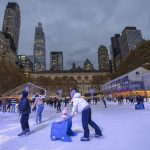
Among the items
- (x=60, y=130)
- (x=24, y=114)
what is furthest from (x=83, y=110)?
(x=24, y=114)

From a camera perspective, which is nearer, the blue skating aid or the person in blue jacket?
the blue skating aid

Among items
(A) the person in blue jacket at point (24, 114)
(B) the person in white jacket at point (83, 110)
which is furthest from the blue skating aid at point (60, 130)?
(A) the person in blue jacket at point (24, 114)

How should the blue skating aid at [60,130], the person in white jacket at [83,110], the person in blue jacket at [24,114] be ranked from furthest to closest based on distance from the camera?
the person in blue jacket at [24,114] < the blue skating aid at [60,130] < the person in white jacket at [83,110]

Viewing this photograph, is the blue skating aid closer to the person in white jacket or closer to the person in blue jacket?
the person in white jacket

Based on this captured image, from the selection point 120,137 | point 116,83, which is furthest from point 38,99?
point 116,83

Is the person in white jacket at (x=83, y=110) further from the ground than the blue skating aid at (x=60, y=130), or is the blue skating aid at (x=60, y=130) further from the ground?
the person in white jacket at (x=83, y=110)

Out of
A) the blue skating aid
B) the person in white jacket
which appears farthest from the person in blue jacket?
the person in white jacket

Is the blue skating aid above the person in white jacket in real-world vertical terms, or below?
below

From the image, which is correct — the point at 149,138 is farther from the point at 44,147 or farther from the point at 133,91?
the point at 133,91

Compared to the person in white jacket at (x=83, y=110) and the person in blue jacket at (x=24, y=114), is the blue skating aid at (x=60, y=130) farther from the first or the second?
the person in blue jacket at (x=24, y=114)

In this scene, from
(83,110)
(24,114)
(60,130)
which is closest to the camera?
(83,110)

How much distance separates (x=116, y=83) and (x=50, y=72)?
309ft

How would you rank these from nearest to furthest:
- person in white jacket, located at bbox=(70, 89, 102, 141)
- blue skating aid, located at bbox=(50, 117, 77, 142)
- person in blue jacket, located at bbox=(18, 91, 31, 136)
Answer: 1. person in white jacket, located at bbox=(70, 89, 102, 141)
2. blue skating aid, located at bbox=(50, 117, 77, 142)
3. person in blue jacket, located at bbox=(18, 91, 31, 136)

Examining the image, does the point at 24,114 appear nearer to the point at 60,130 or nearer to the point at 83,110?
the point at 60,130
